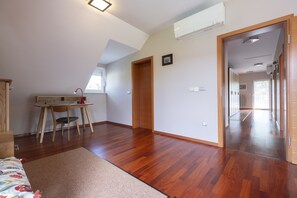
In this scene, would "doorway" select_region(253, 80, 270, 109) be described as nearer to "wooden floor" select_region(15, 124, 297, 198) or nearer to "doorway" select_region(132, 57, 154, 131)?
"doorway" select_region(132, 57, 154, 131)

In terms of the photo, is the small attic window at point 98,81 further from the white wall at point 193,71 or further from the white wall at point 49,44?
the white wall at point 193,71

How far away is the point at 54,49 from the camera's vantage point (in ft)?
8.64

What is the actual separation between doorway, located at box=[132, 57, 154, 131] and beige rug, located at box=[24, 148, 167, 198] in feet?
6.58

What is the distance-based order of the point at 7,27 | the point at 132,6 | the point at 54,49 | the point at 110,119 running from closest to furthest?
the point at 7,27, the point at 132,6, the point at 54,49, the point at 110,119

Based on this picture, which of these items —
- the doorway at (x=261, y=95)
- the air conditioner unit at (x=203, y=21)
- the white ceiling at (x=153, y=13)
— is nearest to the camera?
the air conditioner unit at (x=203, y=21)

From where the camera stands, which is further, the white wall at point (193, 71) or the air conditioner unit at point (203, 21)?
the air conditioner unit at point (203, 21)

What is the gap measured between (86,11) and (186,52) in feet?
6.51

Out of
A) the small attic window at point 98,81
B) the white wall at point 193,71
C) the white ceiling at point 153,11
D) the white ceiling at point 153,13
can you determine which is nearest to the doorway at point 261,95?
the white ceiling at point 153,13

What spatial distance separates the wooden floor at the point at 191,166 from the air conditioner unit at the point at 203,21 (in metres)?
2.07

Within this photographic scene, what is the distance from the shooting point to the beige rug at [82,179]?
1.24 meters

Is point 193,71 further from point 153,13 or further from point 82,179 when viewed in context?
point 82,179

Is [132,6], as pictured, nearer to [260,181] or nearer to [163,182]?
[163,182]

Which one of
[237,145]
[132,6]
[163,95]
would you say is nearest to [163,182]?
[237,145]

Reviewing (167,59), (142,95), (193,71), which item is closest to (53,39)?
(167,59)
